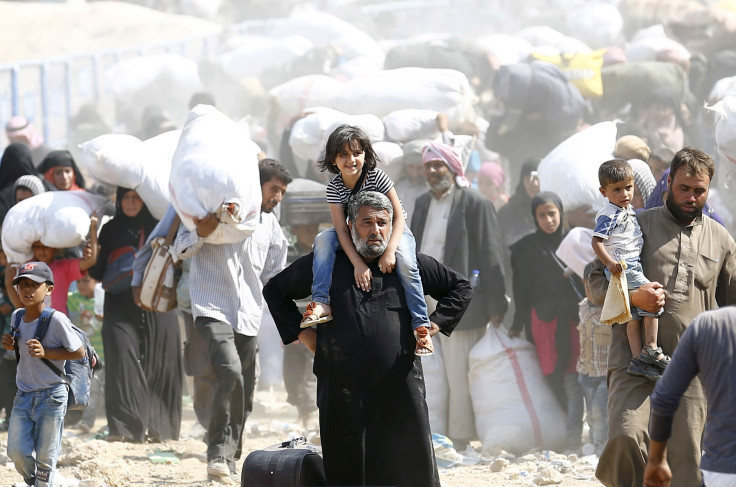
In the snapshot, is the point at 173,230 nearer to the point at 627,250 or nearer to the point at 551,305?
the point at 551,305

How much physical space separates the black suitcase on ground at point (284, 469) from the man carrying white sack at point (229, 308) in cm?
169

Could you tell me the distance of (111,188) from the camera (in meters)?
8.09

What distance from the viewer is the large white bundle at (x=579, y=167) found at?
841 centimetres

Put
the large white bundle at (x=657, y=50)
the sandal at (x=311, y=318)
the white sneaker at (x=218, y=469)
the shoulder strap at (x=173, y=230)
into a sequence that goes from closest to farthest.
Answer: the sandal at (x=311, y=318) → the white sneaker at (x=218, y=469) → the shoulder strap at (x=173, y=230) → the large white bundle at (x=657, y=50)

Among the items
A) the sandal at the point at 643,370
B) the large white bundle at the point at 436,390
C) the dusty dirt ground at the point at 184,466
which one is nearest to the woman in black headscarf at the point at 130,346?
the dusty dirt ground at the point at 184,466

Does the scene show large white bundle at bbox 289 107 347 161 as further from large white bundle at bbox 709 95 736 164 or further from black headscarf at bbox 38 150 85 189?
large white bundle at bbox 709 95 736 164

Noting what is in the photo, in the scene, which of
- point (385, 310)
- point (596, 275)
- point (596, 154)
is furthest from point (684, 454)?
point (596, 154)

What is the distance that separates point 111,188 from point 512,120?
489 centimetres

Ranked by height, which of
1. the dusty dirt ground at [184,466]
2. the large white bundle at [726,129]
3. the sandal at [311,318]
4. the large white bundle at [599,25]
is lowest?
the dusty dirt ground at [184,466]

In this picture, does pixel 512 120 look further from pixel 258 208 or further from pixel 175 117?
pixel 175 117

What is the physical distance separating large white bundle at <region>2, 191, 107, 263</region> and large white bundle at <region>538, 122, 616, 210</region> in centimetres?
324

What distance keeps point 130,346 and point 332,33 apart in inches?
557

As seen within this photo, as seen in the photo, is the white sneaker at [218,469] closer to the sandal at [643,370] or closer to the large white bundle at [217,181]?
the large white bundle at [217,181]

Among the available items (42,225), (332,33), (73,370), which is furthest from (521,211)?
(332,33)
